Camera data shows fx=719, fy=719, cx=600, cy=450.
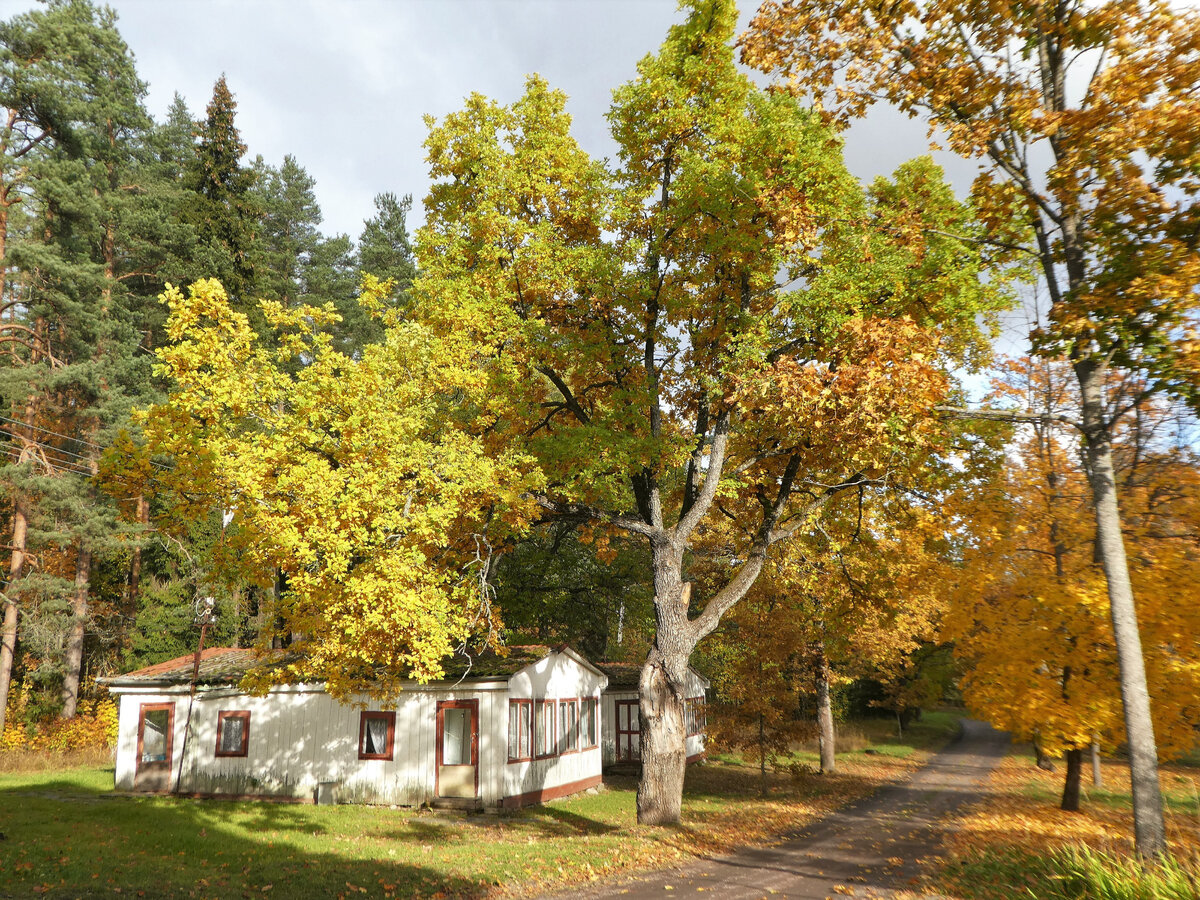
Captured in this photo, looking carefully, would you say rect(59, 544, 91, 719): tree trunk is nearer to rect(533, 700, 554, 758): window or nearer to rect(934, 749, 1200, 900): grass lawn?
rect(533, 700, 554, 758): window

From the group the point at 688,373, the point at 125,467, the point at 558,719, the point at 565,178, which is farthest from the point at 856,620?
the point at 125,467

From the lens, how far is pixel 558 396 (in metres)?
34.3

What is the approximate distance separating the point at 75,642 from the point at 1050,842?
113ft

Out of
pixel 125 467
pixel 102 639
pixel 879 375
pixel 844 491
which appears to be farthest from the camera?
pixel 102 639

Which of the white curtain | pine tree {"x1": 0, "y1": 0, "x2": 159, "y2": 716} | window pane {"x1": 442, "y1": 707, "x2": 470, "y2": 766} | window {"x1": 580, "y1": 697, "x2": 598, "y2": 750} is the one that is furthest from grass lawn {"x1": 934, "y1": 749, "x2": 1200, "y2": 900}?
pine tree {"x1": 0, "y1": 0, "x2": 159, "y2": 716}

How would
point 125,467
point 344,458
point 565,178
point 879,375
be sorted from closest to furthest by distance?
point 879,375, point 125,467, point 344,458, point 565,178

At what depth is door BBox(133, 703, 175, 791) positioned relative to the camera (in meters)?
21.9

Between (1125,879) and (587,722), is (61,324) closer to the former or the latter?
(587,722)

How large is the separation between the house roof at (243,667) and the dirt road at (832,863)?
849 centimetres

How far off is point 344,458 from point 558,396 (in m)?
20.9

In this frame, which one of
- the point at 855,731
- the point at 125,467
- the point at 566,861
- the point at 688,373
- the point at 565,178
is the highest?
the point at 565,178

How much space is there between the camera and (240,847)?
14.0 meters

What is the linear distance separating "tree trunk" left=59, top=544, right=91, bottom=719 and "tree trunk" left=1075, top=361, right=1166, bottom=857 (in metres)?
34.4

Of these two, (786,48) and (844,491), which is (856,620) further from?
(786,48)
